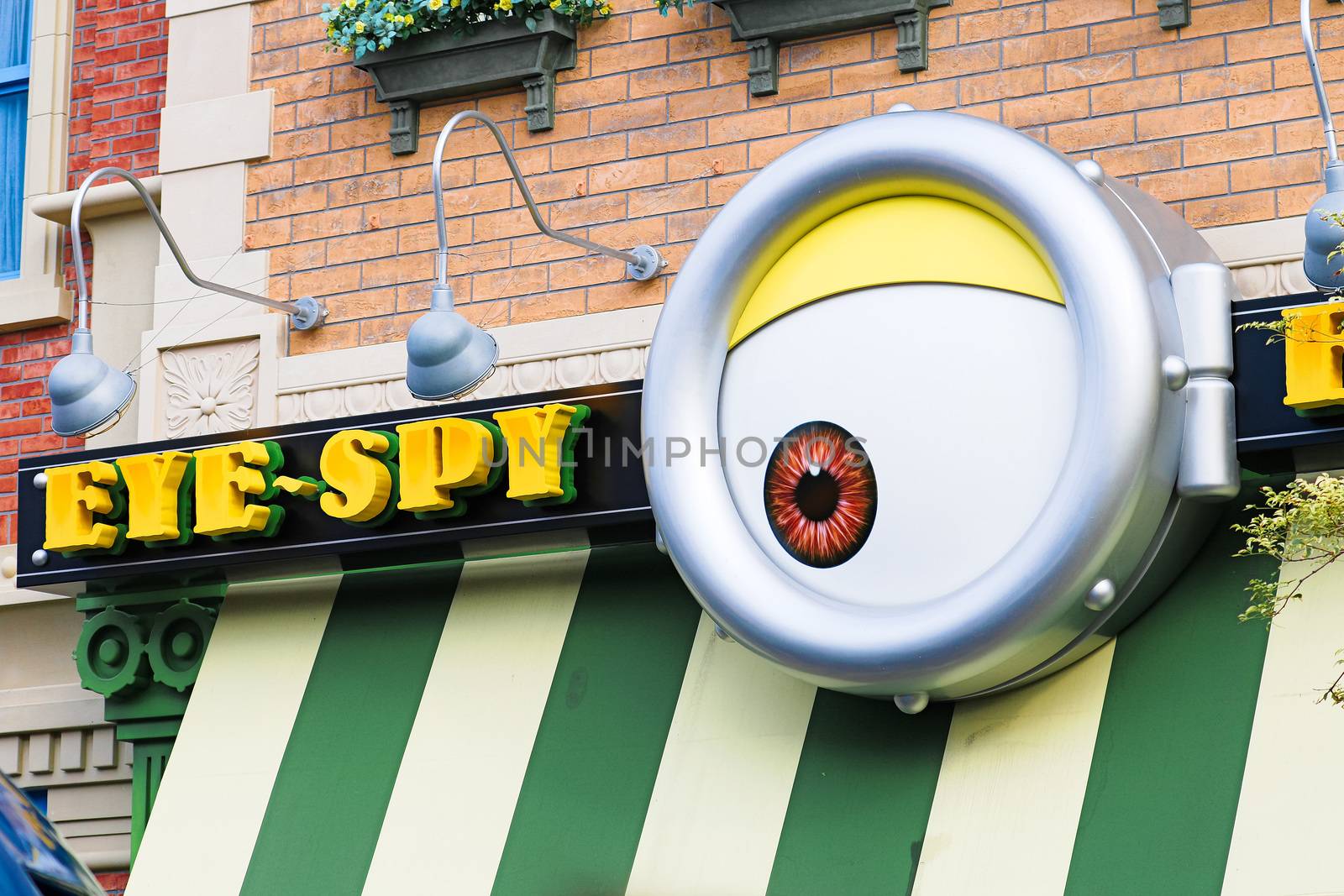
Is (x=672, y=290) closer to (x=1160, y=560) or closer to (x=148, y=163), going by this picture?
(x=1160, y=560)

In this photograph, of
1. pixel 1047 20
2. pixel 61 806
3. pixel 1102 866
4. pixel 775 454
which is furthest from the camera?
pixel 61 806

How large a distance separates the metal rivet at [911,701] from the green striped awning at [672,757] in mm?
178

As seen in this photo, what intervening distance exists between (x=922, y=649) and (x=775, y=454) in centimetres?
84

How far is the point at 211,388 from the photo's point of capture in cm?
717

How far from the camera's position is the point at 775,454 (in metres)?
5.64

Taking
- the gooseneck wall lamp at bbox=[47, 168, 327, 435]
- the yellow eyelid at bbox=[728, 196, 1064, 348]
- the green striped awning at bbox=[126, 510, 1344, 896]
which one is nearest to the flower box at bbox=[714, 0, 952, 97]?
the yellow eyelid at bbox=[728, 196, 1064, 348]

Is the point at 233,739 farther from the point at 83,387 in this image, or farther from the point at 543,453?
the point at 543,453

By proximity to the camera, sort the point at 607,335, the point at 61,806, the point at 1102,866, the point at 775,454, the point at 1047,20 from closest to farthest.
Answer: the point at 1102,866
the point at 775,454
the point at 1047,20
the point at 607,335
the point at 61,806

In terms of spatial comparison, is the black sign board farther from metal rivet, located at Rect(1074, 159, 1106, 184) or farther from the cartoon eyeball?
metal rivet, located at Rect(1074, 159, 1106, 184)

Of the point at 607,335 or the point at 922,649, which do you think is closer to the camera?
the point at 922,649

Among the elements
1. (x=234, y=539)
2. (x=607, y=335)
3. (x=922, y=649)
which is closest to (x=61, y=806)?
(x=234, y=539)

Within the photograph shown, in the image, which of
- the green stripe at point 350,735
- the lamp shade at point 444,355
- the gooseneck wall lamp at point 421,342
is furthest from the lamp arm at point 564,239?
the green stripe at point 350,735

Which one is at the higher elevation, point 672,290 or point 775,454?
point 672,290

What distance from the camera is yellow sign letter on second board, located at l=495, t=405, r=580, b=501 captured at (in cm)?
599
